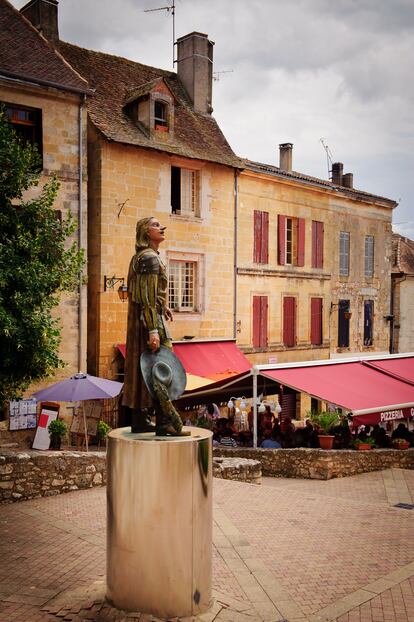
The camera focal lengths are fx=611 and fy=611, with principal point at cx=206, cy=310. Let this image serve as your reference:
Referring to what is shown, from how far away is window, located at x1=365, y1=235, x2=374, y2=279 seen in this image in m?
27.6

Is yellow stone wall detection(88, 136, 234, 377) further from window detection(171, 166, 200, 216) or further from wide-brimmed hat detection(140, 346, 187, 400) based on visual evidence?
wide-brimmed hat detection(140, 346, 187, 400)

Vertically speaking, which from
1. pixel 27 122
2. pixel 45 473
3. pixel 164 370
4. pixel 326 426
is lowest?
pixel 326 426

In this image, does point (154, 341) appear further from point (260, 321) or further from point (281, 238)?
point (281, 238)

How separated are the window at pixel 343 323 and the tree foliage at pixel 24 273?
1713 cm

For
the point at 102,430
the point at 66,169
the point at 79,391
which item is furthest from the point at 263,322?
the point at 79,391

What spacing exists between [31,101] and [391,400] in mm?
12288

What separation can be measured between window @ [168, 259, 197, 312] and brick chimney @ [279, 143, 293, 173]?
9.13 m

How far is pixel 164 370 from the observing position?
21.7ft

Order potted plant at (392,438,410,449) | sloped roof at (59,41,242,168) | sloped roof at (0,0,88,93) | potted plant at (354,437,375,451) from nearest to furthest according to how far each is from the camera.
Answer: potted plant at (354,437,375,451)
potted plant at (392,438,410,449)
sloped roof at (0,0,88,93)
sloped roof at (59,41,242,168)

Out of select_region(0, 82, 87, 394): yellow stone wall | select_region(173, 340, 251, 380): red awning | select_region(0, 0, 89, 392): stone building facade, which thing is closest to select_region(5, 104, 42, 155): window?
select_region(0, 0, 89, 392): stone building facade

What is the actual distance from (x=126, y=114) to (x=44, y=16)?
375cm

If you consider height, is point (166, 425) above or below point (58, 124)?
below

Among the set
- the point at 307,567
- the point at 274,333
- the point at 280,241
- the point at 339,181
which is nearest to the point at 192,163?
the point at 280,241

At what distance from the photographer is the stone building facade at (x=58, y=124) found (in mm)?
16344
